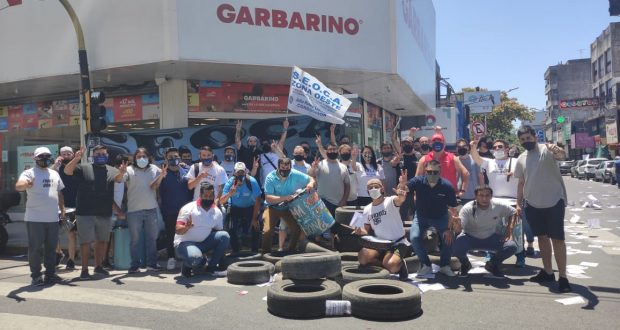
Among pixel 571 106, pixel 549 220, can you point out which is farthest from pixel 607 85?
pixel 549 220

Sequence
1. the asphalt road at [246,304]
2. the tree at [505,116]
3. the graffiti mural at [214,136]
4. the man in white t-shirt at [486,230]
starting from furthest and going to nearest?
the tree at [505,116] < the graffiti mural at [214,136] < the man in white t-shirt at [486,230] < the asphalt road at [246,304]

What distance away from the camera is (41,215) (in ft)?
22.9

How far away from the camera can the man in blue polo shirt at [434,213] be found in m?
6.66

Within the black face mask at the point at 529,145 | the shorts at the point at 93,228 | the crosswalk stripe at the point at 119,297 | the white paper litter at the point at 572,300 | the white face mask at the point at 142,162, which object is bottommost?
the crosswalk stripe at the point at 119,297

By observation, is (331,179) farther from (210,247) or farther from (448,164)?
(210,247)

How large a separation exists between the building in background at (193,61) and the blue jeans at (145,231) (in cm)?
545

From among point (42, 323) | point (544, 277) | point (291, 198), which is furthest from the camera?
point (291, 198)

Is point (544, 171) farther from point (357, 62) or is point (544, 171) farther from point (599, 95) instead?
point (599, 95)

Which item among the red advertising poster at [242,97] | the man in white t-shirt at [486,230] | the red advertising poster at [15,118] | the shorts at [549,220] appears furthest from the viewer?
the red advertising poster at [15,118]

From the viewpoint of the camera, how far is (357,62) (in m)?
13.9

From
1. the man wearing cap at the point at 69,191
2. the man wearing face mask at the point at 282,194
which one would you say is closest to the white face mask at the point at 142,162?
the man wearing cap at the point at 69,191

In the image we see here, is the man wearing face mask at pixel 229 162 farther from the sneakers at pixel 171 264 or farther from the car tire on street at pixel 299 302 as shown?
the car tire on street at pixel 299 302

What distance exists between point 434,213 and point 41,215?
5.75m

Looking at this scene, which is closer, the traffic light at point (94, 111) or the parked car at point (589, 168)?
the traffic light at point (94, 111)
